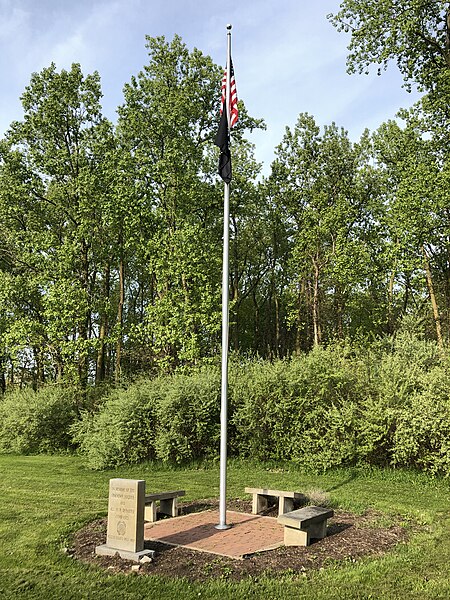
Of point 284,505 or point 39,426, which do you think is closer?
point 284,505

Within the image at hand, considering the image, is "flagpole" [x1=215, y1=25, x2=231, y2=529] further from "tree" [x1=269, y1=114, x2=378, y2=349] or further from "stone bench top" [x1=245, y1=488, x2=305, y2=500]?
"tree" [x1=269, y1=114, x2=378, y2=349]

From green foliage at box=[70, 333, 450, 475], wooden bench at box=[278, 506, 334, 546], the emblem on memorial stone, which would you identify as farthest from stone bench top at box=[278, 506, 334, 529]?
green foliage at box=[70, 333, 450, 475]

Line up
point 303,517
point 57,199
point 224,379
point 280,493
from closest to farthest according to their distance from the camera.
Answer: point 303,517 → point 224,379 → point 280,493 → point 57,199

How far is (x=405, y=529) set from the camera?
748cm

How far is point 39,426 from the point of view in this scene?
19.1 meters

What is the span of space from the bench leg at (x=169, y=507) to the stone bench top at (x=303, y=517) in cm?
229

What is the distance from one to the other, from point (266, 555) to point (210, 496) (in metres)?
4.05

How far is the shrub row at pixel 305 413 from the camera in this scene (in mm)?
11523

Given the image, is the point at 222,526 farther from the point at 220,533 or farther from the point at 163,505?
the point at 163,505

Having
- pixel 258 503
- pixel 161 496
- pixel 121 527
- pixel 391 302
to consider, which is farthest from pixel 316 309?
pixel 121 527

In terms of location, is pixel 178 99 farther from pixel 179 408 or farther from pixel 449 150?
pixel 179 408

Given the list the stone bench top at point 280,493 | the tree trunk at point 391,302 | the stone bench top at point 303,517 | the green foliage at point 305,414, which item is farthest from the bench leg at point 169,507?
the tree trunk at point 391,302

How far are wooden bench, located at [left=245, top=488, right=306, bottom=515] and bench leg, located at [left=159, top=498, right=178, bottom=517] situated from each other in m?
1.14


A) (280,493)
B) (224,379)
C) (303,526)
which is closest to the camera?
(303,526)
